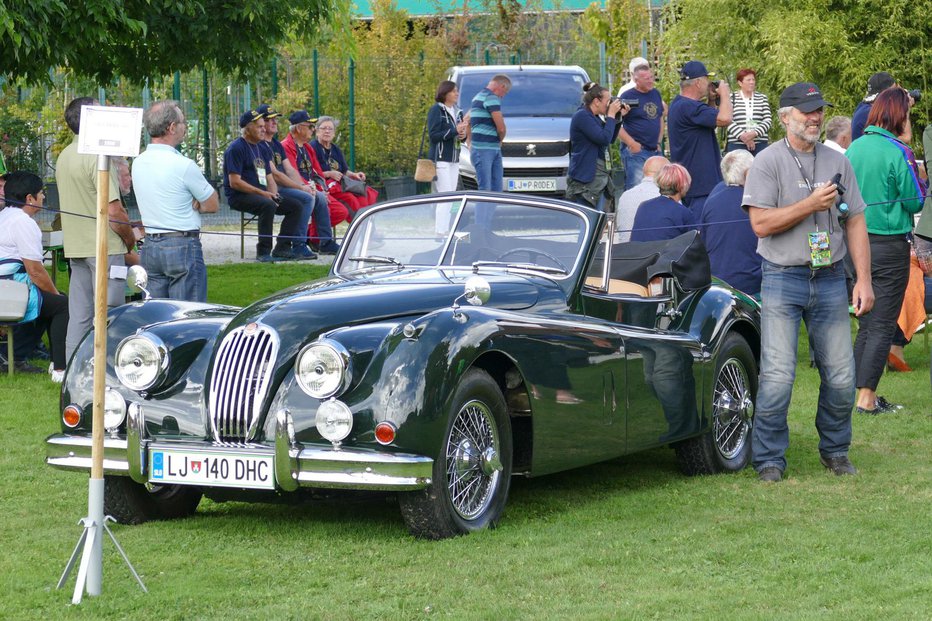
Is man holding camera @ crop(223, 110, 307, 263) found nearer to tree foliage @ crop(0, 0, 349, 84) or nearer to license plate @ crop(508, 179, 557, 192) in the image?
tree foliage @ crop(0, 0, 349, 84)

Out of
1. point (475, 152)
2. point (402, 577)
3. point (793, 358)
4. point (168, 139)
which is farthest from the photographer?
point (475, 152)

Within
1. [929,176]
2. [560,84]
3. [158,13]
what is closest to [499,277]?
[929,176]

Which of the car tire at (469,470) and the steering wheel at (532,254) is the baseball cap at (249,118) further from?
the car tire at (469,470)

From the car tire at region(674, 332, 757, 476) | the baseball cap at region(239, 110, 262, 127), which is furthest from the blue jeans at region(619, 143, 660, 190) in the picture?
the car tire at region(674, 332, 757, 476)

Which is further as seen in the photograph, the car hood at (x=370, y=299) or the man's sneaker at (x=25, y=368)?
the man's sneaker at (x=25, y=368)

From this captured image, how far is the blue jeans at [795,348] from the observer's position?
7676 mm

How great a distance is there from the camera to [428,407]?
20.0 feet

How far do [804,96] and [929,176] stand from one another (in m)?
2.95

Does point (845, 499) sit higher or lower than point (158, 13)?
lower

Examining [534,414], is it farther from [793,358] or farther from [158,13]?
[158,13]

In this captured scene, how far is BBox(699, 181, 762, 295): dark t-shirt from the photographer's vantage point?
34.5ft

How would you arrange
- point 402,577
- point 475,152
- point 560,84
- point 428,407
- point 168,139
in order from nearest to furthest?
1. point 402,577
2. point 428,407
3. point 168,139
4. point 475,152
5. point 560,84

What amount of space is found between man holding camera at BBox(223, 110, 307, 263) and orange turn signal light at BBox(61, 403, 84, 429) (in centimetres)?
1053

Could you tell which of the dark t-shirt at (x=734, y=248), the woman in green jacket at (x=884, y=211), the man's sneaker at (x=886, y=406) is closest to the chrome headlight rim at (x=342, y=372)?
the woman in green jacket at (x=884, y=211)
